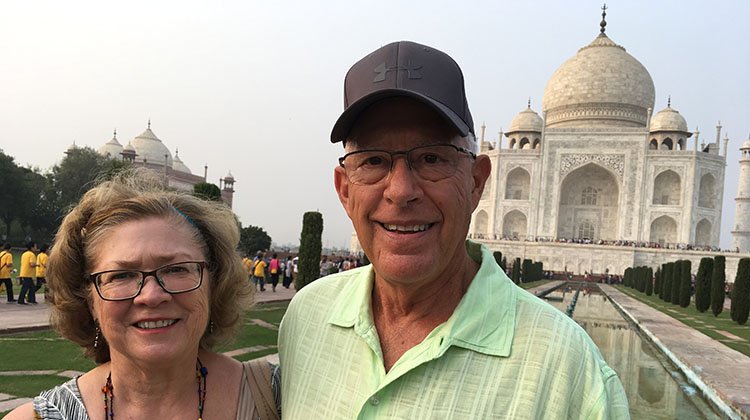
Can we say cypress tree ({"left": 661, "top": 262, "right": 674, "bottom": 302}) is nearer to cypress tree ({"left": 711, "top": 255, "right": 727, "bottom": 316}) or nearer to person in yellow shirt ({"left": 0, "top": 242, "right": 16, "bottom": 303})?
cypress tree ({"left": 711, "top": 255, "right": 727, "bottom": 316})

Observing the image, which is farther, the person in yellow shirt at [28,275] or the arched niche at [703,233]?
the arched niche at [703,233]

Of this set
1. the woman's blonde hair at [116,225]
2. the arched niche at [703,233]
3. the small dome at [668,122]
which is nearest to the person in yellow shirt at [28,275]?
the woman's blonde hair at [116,225]

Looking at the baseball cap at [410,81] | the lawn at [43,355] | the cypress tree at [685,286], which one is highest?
the baseball cap at [410,81]

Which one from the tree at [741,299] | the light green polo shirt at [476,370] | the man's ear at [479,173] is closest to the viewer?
the light green polo shirt at [476,370]

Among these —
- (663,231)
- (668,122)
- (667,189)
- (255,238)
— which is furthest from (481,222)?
(255,238)

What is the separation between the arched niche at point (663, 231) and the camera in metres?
28.9

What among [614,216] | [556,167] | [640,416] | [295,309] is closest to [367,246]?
[295,309]

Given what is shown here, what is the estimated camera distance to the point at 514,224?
3170 cm

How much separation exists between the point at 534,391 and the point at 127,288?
0.83 metres

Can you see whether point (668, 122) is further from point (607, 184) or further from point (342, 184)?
point (342, 184)

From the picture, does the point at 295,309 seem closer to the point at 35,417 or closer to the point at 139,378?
the point at 139,378

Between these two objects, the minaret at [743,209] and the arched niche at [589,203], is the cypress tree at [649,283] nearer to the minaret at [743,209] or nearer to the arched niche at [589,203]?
the arched niche at [589,203]

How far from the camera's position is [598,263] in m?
26.7

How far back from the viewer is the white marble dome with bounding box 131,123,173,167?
36.8m
